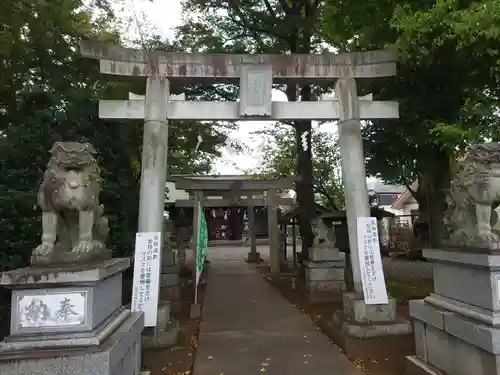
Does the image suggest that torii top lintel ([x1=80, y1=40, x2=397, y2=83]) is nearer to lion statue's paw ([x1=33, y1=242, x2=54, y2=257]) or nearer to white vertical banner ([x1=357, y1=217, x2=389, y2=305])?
white vertical banner ([x1=357, y1=217, x2=389, y2=305])

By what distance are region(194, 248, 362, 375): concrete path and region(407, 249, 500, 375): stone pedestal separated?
1.18 metres

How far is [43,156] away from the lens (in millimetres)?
7945

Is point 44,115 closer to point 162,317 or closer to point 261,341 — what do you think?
point 162,317

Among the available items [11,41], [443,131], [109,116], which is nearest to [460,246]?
[443,131]

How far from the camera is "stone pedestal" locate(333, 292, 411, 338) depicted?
6492mm

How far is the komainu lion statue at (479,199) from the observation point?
4.01m

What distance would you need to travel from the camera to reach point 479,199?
409 cm

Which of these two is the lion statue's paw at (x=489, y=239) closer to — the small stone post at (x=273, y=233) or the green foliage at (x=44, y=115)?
the green foliage at (x=44, y=115)

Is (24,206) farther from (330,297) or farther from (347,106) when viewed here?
(330,297)

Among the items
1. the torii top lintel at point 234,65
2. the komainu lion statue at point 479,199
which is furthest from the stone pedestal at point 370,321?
the torii top lintel at point 234,65

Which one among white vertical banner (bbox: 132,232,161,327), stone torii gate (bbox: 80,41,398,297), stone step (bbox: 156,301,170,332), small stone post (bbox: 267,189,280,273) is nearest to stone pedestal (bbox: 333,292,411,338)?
stone torii gate (bbox: 80,41,398,297)

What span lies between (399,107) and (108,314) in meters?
6.32

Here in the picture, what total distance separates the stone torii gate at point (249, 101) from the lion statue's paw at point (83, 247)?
111 inches

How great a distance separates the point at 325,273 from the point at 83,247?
808 cm
